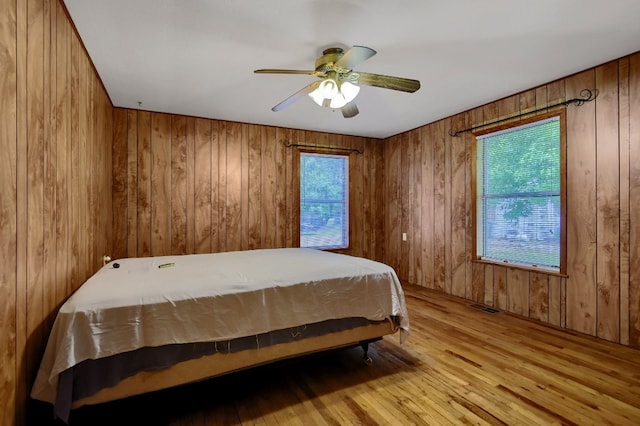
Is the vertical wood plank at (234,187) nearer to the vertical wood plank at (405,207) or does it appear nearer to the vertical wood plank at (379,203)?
the vertical wood plank at (379,203)

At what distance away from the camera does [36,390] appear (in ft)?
4.49

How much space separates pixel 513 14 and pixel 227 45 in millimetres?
1968

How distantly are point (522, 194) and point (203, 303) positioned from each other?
3.34 meters

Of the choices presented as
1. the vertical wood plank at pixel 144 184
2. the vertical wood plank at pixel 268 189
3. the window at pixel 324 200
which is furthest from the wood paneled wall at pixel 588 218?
the vertical wood plank at pixel 144 184

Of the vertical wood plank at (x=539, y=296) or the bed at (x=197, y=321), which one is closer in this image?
the bed at (x=197, y=321)

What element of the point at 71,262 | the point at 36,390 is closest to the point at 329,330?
the point at 36,390

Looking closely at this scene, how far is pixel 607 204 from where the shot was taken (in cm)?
266

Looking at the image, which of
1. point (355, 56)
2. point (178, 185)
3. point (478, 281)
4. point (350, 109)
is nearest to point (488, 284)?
point (478, 281)

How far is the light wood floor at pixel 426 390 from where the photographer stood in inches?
67.5

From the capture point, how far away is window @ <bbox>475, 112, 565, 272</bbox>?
3039 millimetres

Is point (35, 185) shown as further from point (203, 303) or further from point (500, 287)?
point (500, 287)

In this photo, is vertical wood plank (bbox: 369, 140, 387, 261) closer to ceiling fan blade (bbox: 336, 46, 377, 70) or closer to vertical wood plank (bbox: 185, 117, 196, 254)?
vertical wood plank (bbox: 185, 117, 196, 254)

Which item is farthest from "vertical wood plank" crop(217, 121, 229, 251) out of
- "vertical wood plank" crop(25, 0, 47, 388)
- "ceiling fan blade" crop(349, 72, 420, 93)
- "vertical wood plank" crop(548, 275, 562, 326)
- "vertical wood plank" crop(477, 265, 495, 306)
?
"vertical wood plank" crop(548, 275, 562, 326)

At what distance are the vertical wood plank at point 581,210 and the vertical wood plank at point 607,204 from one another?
40mm
